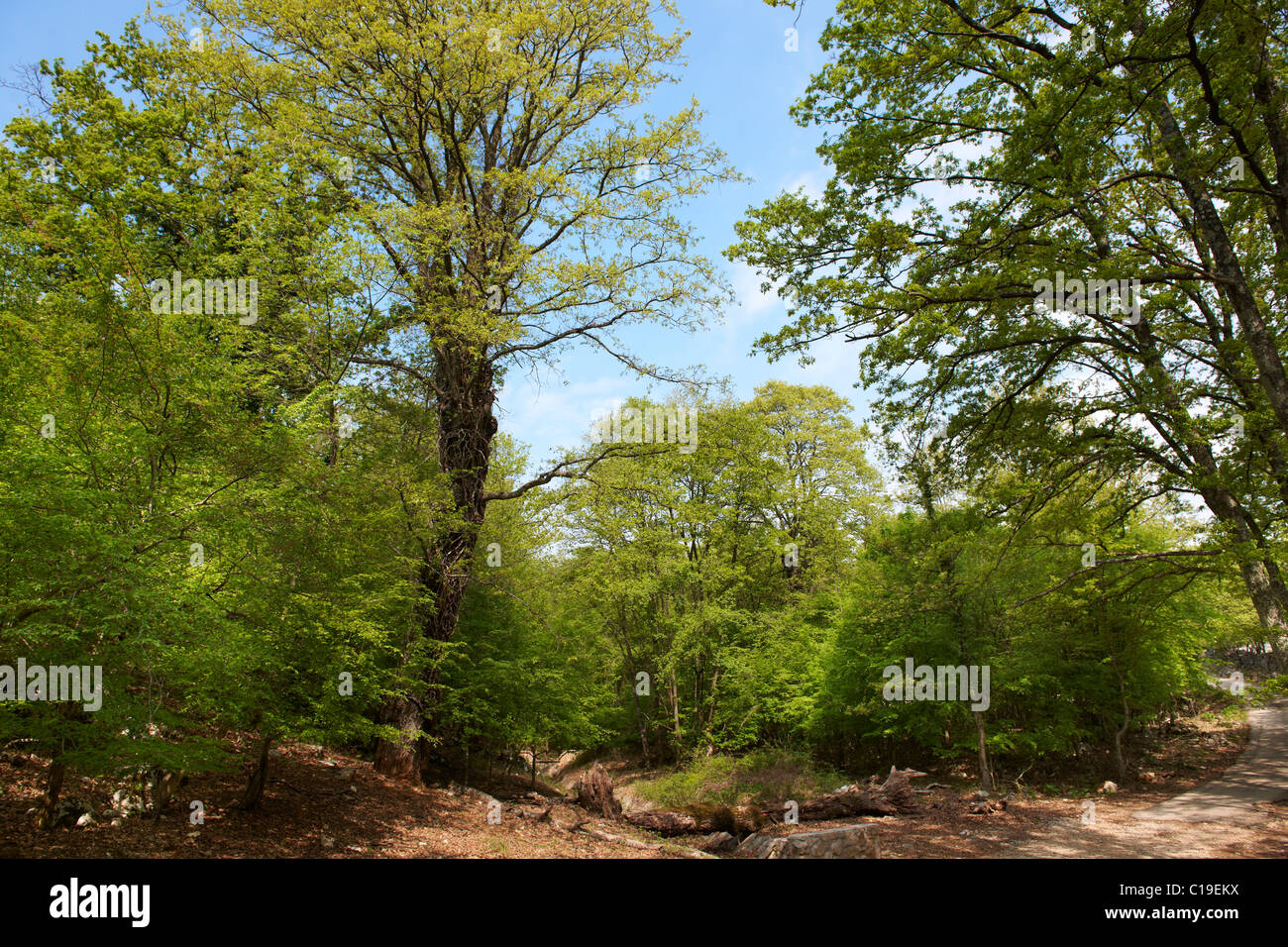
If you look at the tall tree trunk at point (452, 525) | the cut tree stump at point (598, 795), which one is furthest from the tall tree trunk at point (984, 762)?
the tall tree trunk at point (452, 525)

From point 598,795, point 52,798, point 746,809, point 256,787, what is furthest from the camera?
point 598,795

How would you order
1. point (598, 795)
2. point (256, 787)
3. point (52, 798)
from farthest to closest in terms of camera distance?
point (598, 795) < point (256, 787) < point (52, 798)

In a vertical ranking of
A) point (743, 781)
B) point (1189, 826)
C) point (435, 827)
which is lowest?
point (743, 781)

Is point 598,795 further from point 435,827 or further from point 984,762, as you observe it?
point 984,762

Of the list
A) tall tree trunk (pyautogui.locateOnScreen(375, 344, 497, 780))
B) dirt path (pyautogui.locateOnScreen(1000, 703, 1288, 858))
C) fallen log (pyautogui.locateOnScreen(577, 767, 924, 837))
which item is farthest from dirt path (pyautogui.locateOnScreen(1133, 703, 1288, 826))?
tall tree trunk (pyautogui.locateOnScreen(375, 344, 497, 780))

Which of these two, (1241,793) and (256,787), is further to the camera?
(1241,793)

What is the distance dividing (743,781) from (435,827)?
10.4 metres

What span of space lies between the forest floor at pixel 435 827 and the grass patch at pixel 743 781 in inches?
108

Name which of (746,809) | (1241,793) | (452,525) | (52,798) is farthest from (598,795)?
(1241,793)

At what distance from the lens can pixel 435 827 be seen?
354 inches

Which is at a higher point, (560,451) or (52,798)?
(560,451)

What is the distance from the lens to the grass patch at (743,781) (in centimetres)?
1606

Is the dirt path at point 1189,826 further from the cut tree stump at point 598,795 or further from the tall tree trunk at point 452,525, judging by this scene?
the tall tree trunk at point 452,525

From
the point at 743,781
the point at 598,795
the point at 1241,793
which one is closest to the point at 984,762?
the point at 1241,793
